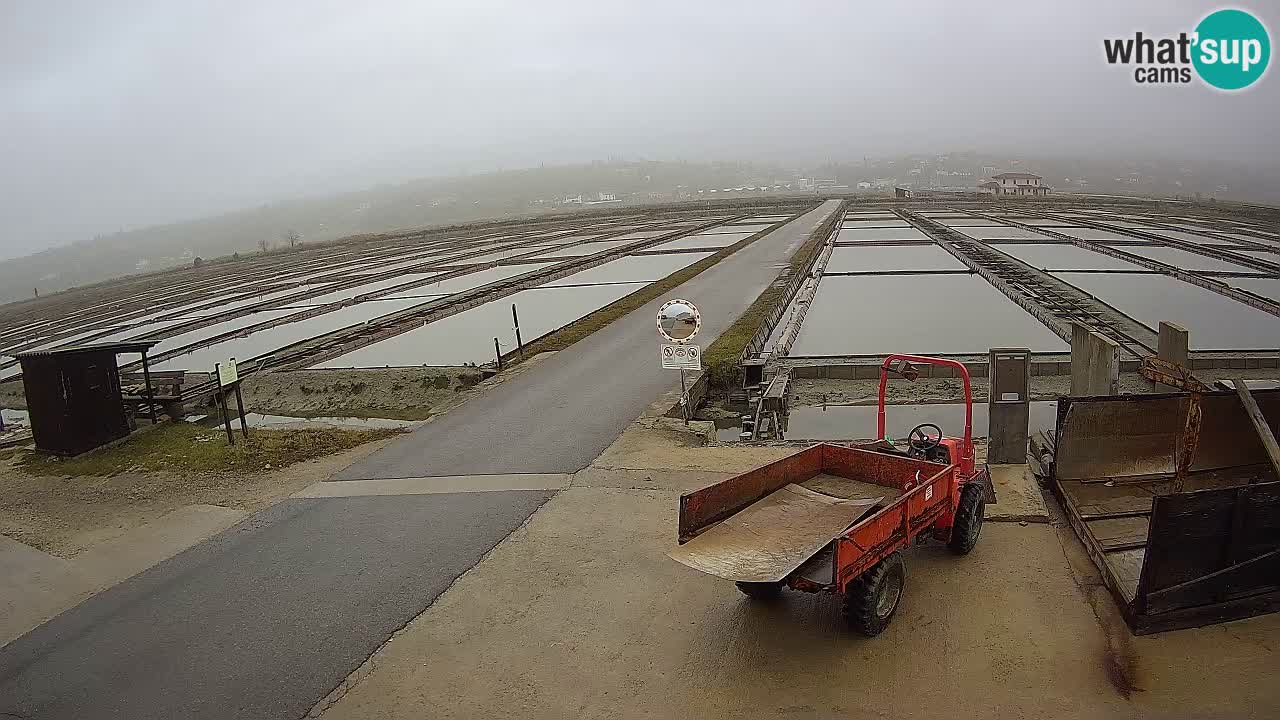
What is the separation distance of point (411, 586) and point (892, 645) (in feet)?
13.0

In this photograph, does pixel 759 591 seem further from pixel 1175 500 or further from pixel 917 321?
pixel 917 321

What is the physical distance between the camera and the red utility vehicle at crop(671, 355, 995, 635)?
507 centimetres

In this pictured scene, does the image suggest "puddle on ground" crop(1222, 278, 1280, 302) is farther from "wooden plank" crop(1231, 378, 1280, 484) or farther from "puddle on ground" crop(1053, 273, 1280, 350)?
"wooden plank" crop(1231, 378, 1280, 484)

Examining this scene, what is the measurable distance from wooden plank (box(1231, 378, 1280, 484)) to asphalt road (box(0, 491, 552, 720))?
682 centimetres

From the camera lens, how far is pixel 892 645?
518 cm

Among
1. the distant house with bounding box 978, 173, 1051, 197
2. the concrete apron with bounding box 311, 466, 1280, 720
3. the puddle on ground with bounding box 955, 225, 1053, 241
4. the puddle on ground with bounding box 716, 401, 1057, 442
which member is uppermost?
the distant house with bounding box 978, 173, 1051, 197

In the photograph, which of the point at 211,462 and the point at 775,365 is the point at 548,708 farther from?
the point at 775,365

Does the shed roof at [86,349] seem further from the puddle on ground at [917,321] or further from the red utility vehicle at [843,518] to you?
the puddle on ground at [917,321]

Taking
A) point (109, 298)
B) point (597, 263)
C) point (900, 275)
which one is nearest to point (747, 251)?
point (597, 263)

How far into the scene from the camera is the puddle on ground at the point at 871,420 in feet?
35.4

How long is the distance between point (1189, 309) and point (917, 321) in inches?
265

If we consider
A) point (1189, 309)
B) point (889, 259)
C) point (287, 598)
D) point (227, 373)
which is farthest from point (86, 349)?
point (889, 259)

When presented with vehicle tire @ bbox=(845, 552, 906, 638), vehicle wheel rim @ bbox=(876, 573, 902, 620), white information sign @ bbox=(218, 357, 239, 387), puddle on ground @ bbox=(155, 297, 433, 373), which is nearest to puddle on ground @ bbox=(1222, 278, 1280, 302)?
vehicle wheel rim @ bbox=(876, 573, 902, 620)

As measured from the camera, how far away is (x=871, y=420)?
1152 cm
